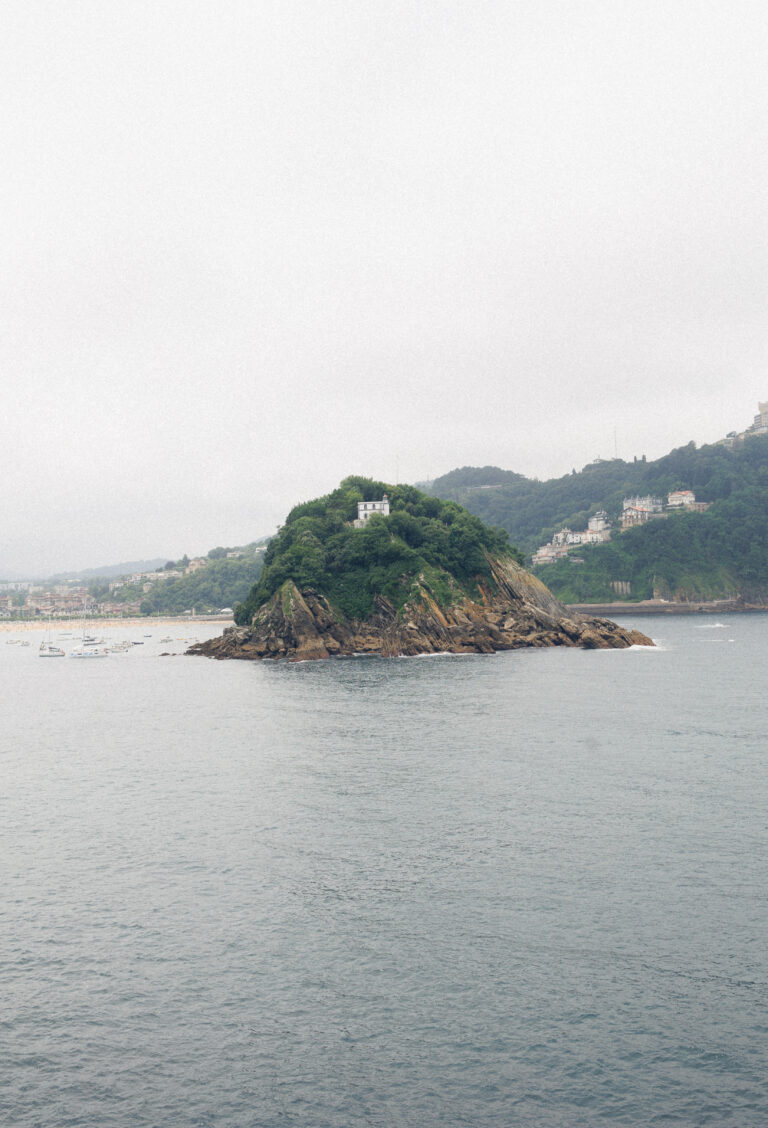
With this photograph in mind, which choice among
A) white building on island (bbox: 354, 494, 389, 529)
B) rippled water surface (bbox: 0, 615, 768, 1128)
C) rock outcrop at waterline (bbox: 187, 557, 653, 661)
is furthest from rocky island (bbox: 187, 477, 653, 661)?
rippled water surface (bbox: 0, 615, 768, 1128)

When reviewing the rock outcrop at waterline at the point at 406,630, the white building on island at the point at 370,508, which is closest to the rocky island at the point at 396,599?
the rock outcrop at waterline at the point at 406,630

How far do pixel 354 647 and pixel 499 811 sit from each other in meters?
96.3

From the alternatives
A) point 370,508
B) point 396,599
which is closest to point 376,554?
point 396,599

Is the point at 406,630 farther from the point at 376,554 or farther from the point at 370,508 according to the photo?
the point at 370,508

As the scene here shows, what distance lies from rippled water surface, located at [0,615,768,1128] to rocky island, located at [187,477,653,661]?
73528 mm

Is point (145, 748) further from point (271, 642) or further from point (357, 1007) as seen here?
point (271, 642)

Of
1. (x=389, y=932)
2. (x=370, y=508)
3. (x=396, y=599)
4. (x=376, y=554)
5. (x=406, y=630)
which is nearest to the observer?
(x=389, y=932)

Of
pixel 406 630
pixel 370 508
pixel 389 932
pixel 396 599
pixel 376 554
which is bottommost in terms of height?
pixel 389 932

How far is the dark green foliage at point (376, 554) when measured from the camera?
13725 centimetres

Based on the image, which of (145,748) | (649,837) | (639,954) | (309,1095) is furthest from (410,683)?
(309,1095)

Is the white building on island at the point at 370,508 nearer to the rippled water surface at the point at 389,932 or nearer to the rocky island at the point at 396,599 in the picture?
the rocky island at the point at 396,599

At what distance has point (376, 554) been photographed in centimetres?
14150

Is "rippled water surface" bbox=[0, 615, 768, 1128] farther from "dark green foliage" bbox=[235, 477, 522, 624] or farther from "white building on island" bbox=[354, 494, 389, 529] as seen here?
"white building on island" bbox=[354, 494, 389, 529]

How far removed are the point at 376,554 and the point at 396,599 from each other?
10859 mm
